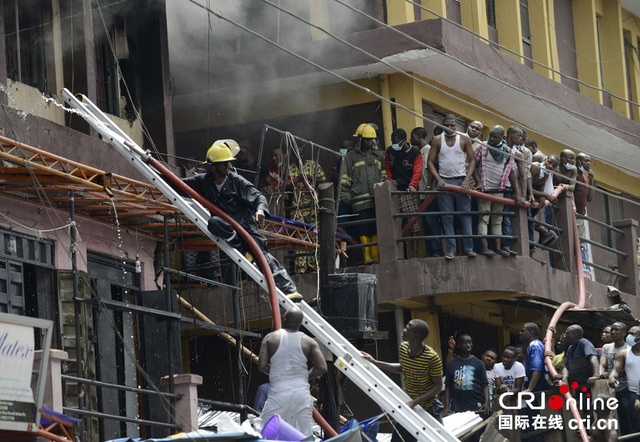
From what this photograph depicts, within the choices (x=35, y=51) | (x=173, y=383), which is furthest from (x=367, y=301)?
(x=35, y=51)

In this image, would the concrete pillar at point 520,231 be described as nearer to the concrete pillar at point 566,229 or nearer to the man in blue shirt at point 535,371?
the concrete pillar at point 566,229

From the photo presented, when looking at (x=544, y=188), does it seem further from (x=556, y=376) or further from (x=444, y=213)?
(x=556, y=376)

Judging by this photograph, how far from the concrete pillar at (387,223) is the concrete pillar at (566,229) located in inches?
117

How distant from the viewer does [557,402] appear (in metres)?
17.4

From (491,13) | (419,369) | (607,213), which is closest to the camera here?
(419,369)

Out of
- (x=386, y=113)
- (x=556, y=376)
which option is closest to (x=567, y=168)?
(x=386, y=113)

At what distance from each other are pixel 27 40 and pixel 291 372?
6629 mm

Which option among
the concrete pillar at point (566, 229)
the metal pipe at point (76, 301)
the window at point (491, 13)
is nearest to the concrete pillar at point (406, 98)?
the concrete pillar at point (566, 229)

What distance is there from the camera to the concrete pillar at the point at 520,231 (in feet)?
65.4

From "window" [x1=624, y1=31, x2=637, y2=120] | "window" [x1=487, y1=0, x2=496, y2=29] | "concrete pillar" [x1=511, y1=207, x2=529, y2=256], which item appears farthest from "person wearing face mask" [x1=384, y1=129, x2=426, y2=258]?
"window" [x1=624, y1=31, x2=637, y2=120]

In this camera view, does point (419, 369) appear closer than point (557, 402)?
Yes

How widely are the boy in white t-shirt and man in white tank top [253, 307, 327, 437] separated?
491 centimetres

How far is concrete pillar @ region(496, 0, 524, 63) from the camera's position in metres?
25.7

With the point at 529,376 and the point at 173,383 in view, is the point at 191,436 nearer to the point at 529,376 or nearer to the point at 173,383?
the point at 173,383
